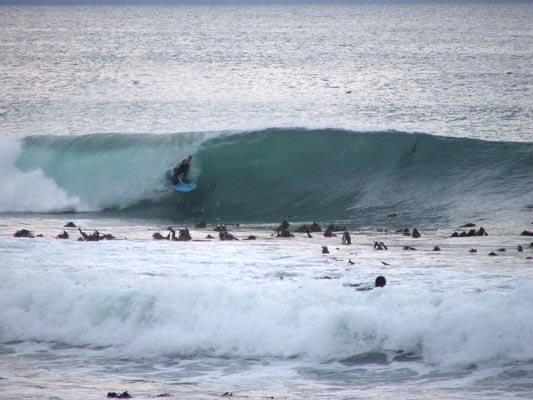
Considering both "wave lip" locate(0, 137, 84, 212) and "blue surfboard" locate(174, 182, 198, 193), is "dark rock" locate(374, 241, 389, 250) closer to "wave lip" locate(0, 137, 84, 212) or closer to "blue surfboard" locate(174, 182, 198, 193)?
"blue surfboard" locate(174, 182, 198, 193)

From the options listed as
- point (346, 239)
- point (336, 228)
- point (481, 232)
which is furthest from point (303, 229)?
point (481, 232)

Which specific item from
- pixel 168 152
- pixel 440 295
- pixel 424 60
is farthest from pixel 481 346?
pixel 424 60

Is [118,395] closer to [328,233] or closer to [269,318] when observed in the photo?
[269,318]

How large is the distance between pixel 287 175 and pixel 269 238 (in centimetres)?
703

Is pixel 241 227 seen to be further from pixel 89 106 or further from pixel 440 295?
pixel 89 106

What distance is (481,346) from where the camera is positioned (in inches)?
425

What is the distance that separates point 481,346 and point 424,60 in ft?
172

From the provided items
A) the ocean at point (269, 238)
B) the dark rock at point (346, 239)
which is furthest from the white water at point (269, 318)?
the dark rock at point (346, 239)

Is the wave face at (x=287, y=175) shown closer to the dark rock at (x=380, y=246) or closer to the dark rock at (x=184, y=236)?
the dark rock at (x=380, y=246)

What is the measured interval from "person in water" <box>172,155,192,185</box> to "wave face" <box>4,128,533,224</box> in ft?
1.00

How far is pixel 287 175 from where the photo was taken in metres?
24.4

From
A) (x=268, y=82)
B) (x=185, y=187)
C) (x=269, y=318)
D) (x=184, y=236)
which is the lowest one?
(x=269, y=318)

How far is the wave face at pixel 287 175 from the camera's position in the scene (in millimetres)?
21797

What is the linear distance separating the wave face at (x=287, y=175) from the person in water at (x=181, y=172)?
0.31 meters
